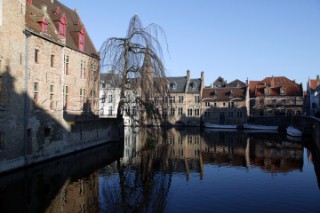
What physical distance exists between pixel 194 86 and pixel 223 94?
17.6ft

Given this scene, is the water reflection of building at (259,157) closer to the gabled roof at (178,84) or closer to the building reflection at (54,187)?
the building reflection at (54,187)

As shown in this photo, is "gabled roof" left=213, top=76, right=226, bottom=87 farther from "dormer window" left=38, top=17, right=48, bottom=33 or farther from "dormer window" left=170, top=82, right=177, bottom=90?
"dormer window" left=38, top=17, right=48, bottom=33

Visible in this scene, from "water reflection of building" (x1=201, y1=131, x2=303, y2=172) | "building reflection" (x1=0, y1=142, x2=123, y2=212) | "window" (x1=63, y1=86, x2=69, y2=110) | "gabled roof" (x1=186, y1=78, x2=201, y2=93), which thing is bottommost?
"water reflection of building" (x1=201, y1=131, x2=303, y2=172)

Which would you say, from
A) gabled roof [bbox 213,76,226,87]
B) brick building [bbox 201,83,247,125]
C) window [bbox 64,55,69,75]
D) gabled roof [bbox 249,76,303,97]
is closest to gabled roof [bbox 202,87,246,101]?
brick building [bbox 201,83,247,125]

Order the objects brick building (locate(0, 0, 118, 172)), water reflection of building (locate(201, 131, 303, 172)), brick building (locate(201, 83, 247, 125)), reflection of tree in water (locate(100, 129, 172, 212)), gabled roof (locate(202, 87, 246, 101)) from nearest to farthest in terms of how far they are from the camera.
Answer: reflection of tree in water (locate(100, 129, 172, 212)) → brick building (locate(0, 0, 118, 172)) → water reflection of building (locate(201, 131, 303, 172)) → brick building (locate(201, 83, 247, 125)) → gabled roof (locate(202, 87, 246, 101))

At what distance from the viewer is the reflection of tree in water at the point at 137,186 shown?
10172mm

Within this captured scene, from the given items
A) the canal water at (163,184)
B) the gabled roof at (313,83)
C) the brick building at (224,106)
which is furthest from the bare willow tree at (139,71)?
the gabled roof at (313,83)

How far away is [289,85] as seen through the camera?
175 feet

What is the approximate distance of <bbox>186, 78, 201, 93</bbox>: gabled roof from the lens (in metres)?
54.0

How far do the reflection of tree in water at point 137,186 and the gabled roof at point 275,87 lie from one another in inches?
1525

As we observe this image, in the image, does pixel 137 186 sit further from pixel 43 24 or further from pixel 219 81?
pixel 219 81

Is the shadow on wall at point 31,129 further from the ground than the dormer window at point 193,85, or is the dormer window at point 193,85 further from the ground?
the dormer window at point 193,85

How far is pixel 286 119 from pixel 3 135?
42.4m

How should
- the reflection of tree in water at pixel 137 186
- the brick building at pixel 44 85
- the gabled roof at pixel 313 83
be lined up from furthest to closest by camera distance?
the gabled roof at pixel 313 83 < the brick building at pixel 44 85 < the reflection of tree in water at pixel 137 186
